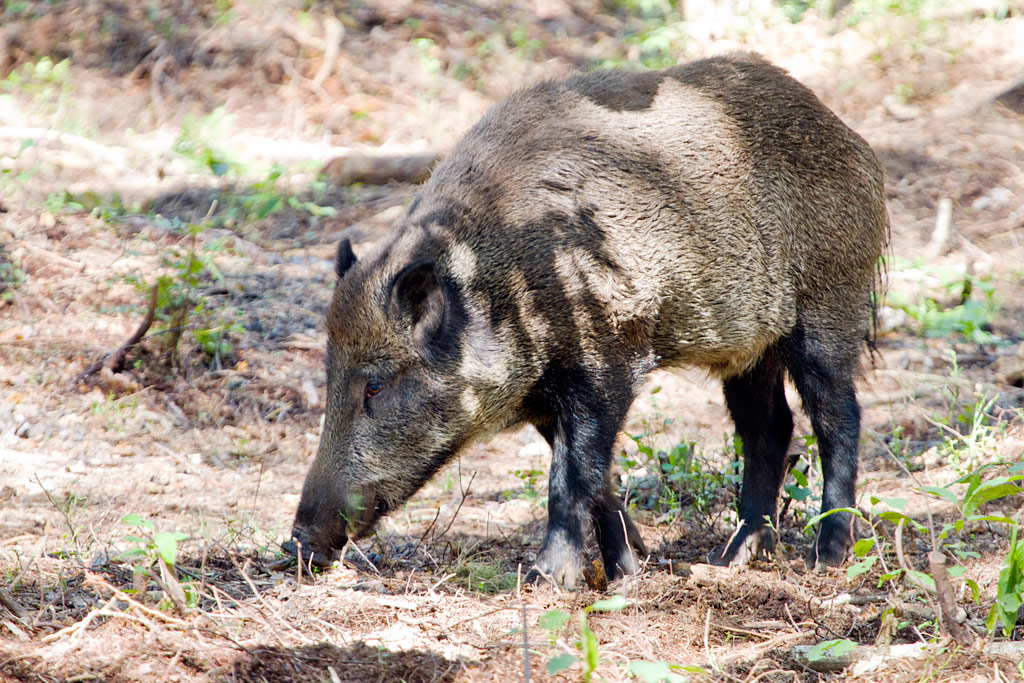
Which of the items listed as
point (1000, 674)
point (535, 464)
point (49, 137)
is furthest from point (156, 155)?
point (1000, 674)

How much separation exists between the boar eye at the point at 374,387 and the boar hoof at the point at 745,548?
5.59ft

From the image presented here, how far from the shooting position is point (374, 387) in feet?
13.5

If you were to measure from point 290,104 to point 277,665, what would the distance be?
9.06 m

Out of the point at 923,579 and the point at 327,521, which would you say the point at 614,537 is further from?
the point at 923,579

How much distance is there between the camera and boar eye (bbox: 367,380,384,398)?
13.5 feet

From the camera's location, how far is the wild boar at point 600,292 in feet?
13.2

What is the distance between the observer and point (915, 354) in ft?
22.9

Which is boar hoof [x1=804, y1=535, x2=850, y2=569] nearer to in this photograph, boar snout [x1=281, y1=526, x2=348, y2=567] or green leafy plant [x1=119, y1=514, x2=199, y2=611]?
boar snout [x1=281, y1=526, x2=348, y2=567]

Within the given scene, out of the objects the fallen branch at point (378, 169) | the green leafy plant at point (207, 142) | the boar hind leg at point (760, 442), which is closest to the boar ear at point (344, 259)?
the boar hind leg at point (760, 442)

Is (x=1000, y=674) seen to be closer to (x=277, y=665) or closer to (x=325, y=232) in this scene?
(x=277, y=665)

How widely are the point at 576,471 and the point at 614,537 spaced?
1.40ft

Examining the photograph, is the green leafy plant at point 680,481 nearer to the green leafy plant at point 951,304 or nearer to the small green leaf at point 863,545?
the small green leaf at point 863,545

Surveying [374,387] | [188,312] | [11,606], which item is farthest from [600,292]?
[188,312]

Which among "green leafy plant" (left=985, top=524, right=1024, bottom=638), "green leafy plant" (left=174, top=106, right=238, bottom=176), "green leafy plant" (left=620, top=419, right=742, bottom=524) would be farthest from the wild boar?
"green leafy plant" (left=174, top=106, right=238, bottom=176)
